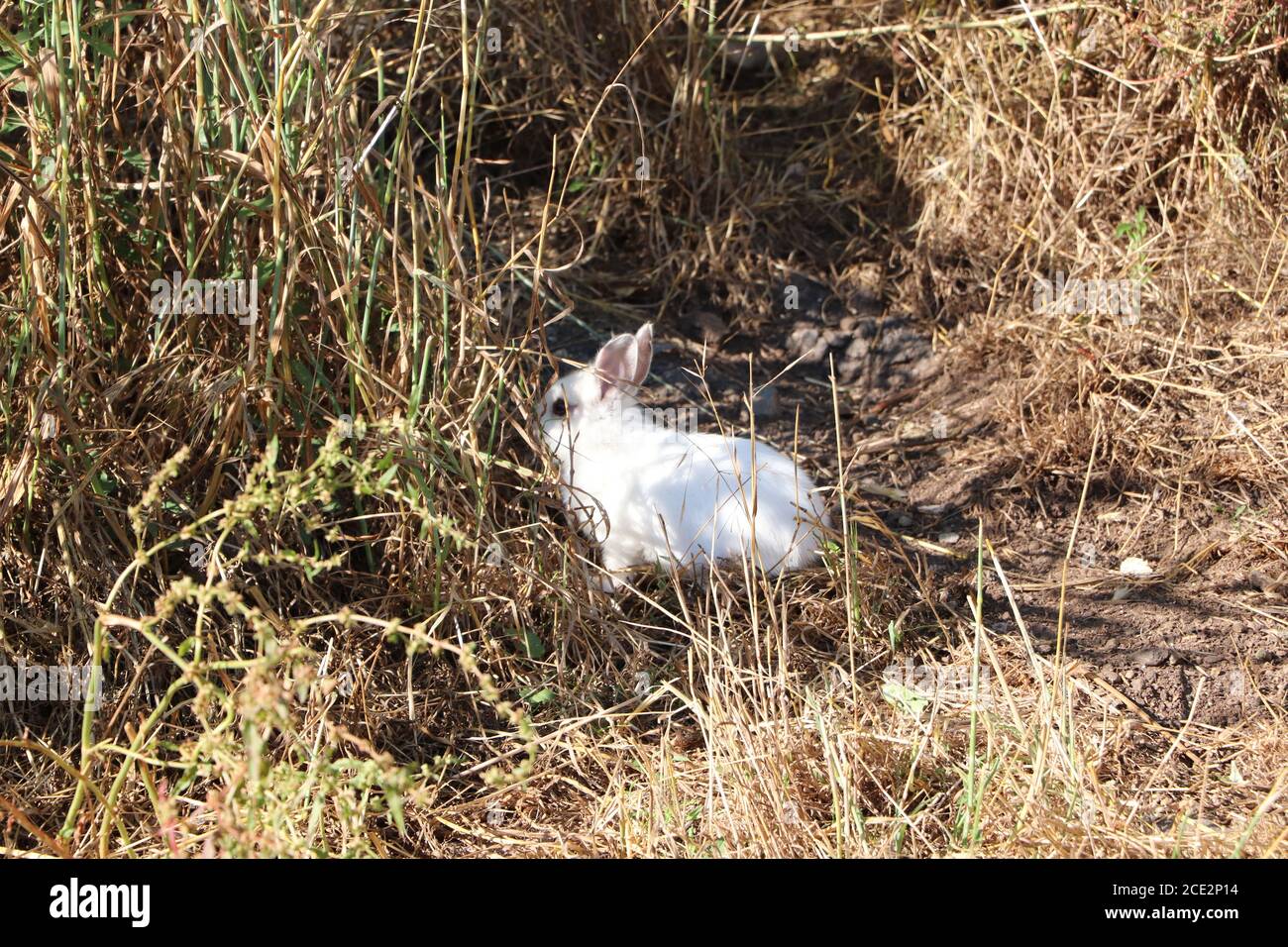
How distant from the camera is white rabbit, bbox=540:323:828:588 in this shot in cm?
333

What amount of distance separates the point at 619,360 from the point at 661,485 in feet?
1.30

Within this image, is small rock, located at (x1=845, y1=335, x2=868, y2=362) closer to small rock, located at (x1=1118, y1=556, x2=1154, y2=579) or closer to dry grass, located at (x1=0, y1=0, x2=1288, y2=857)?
dry grass, located at (x1=0, y1=0, x2=1288, y2=857)

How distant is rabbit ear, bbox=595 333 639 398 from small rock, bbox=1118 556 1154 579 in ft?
5.01

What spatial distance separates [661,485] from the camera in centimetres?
343

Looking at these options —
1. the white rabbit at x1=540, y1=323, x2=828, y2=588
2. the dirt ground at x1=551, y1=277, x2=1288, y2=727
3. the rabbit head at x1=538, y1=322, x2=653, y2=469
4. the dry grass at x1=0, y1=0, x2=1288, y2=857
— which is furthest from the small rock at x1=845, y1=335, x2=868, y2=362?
the rabbit head at x1=538, y1=322, x2=653, y2=469

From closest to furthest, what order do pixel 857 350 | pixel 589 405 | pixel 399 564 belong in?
pixel 399 564
pixel 589 405
pixel 857 350

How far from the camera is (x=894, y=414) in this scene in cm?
432

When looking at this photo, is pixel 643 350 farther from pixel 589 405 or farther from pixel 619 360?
pixel 589 405

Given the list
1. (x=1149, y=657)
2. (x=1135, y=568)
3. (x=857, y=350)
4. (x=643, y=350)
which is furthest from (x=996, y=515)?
(x=643, y=350)

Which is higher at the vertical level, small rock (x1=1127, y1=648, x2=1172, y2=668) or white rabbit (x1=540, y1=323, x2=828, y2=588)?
white rabbit (x1=540, y1=323, x2=828, y2=588)

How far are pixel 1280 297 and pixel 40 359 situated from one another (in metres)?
3.76

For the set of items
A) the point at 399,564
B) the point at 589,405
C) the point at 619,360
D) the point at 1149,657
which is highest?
the point at 619,360

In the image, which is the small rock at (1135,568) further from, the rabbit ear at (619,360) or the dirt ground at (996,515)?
the rabbit ear at (619,360)

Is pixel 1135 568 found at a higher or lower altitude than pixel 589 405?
lower
